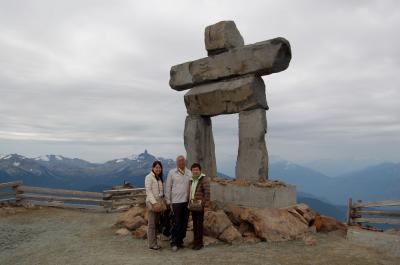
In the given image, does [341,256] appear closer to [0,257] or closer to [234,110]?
[234,110]

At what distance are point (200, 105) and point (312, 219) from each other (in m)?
4.39

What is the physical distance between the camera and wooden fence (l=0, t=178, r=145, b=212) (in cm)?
1446

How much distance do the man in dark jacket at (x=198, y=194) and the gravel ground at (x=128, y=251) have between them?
0.92 feet

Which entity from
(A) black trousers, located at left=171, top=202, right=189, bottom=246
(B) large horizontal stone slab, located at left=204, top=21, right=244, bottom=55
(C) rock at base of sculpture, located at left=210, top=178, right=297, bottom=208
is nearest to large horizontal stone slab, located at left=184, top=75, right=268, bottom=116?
(B) large horizontal stone slab, located at left=204, top=21, right=244, bottom=55

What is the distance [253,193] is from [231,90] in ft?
9.07

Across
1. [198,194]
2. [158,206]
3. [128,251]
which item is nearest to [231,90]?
[198,194]

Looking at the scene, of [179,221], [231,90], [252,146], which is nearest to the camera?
[179,221]

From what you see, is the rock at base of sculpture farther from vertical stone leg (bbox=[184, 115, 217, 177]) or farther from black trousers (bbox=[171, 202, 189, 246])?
black trousers (bbox=[171, 202, 189, 246])

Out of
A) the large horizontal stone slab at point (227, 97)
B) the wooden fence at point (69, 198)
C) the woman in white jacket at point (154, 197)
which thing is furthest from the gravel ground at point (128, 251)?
the large horizontal stone slab at point (227, 97)

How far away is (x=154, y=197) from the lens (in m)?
7.43

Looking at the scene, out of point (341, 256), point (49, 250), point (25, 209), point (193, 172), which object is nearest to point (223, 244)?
point (193, 172)

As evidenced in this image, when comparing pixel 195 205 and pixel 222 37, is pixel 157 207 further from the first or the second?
pixel 222 37

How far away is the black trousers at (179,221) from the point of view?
7.34 meters

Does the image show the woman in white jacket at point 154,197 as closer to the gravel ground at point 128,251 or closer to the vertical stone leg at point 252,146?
the gravel ground at point 128,251
